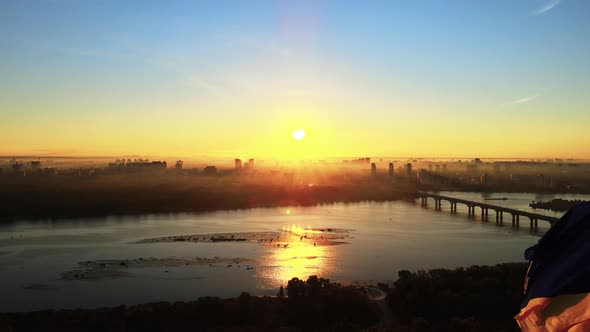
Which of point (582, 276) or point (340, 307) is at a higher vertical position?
point (582, 276)

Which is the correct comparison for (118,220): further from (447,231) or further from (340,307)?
(340,307)

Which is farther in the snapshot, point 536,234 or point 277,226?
point 277,226

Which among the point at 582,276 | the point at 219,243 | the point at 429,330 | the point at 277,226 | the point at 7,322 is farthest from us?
the point at 277,226

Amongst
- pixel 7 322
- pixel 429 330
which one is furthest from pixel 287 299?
pixel 7 322

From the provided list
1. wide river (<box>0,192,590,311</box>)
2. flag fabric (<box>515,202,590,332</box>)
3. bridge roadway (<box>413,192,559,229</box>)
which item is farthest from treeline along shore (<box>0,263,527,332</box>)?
bridge roadway (<box>413,192,559,229</box>)

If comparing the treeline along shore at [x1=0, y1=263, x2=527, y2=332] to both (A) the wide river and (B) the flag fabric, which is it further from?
(B) the flag fabric

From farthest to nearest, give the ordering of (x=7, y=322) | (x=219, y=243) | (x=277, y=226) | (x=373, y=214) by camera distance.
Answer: (x=373, y=214)
(x=277, y=226)
(x=219, y=243)
(x=7, y=322)
